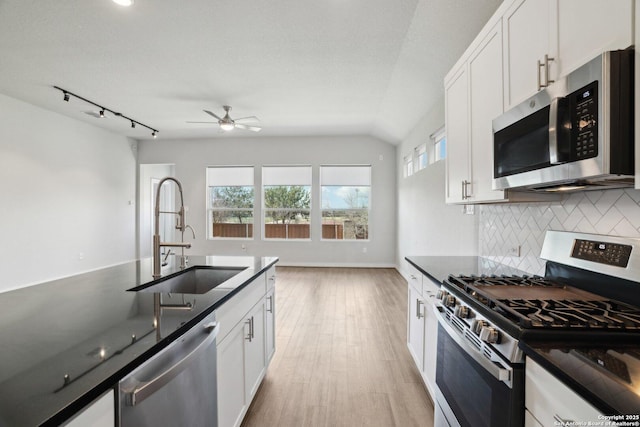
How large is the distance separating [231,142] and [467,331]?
→ 260 inches

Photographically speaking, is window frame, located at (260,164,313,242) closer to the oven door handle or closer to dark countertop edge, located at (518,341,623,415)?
the oven door handle

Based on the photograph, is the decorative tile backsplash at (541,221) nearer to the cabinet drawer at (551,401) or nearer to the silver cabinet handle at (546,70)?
the silver cabinet handle at (546,70)

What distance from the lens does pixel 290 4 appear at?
2.37 meters

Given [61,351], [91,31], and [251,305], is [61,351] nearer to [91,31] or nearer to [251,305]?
[251,305]

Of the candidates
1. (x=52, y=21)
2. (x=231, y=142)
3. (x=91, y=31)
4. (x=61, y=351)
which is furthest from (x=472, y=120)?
(x=231, y=142)

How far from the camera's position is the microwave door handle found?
1.05 meters

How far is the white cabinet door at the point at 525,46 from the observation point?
1217 mm

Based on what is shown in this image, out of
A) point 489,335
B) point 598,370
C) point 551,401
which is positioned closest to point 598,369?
point 598,370

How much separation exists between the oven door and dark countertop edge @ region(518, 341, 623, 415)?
9 centimetres

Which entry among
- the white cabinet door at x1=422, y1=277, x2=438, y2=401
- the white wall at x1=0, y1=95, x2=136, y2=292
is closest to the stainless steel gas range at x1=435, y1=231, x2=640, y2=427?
the white cabinet door at x1=422, y1=277, x2=438, y2=401

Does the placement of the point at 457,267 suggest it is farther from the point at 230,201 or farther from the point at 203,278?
the point at 230,201

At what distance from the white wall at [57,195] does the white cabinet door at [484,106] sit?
6132 millimetres

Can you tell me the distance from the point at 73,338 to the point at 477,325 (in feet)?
4.43

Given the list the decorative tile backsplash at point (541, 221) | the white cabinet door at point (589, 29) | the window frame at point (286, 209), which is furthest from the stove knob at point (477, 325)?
the window frame at point (286, 209)
